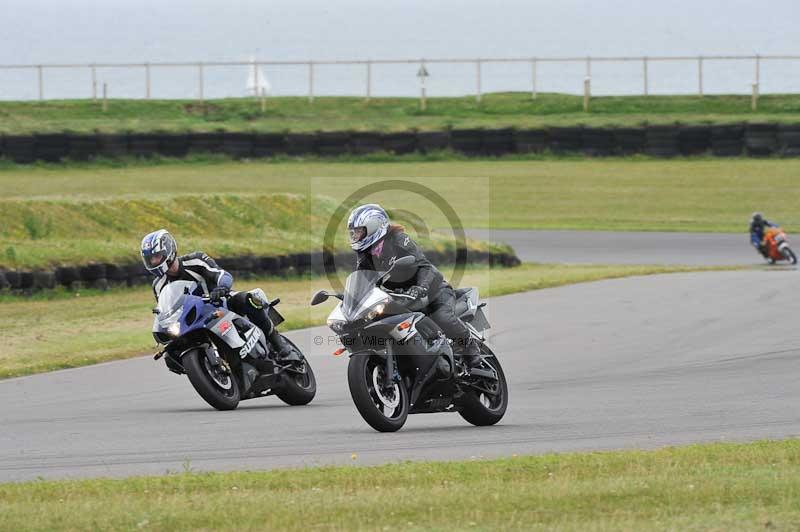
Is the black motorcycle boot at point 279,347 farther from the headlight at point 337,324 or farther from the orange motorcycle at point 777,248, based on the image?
the orange motorcycle at point 777,248

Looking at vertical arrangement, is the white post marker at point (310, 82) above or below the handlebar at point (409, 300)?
above

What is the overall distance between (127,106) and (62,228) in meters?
30.6

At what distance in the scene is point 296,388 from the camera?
1202 centimetres

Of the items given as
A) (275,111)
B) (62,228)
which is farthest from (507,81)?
(62,228)

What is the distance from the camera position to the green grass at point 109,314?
51.9ft

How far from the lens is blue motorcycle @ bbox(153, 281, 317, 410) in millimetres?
11414

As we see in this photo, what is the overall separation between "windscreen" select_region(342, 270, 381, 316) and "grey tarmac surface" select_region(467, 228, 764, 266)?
734 inches

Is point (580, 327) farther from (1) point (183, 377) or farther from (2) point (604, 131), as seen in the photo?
(2) point (604, 131)

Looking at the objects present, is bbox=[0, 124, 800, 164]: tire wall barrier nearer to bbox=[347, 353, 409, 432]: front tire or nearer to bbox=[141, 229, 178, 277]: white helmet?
bbox=[141, 229, 178, 277]: white helmet

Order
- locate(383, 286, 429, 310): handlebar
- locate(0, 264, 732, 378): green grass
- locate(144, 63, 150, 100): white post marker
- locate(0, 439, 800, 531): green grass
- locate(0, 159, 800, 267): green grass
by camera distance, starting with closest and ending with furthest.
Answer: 1. locate(0, 439, 800, 531): green grass
2. locate(383, 286, 429, 310): handlebar
3. locate(0, 264, 732, 378): green grass
4. locate(0, 159, 800, 267): green grass
5. locate(144, 63, 150, 100): white post marker

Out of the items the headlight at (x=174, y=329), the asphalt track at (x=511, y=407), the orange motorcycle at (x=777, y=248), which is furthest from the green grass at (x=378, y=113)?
the headlight at (x=174, y=329)

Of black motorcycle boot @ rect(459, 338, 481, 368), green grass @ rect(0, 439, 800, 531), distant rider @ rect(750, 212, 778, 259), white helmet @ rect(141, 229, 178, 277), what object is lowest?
distant rider @ rect(750, 212, 778, 259)

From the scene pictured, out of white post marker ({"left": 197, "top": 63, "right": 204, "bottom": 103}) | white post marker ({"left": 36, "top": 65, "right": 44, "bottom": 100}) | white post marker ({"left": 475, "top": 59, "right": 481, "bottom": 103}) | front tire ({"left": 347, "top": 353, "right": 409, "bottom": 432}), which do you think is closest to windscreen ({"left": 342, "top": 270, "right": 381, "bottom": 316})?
front tire ({"left": 347, "top": 353, "right": 409, "bottom": 432})

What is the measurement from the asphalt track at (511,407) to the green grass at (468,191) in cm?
1001
